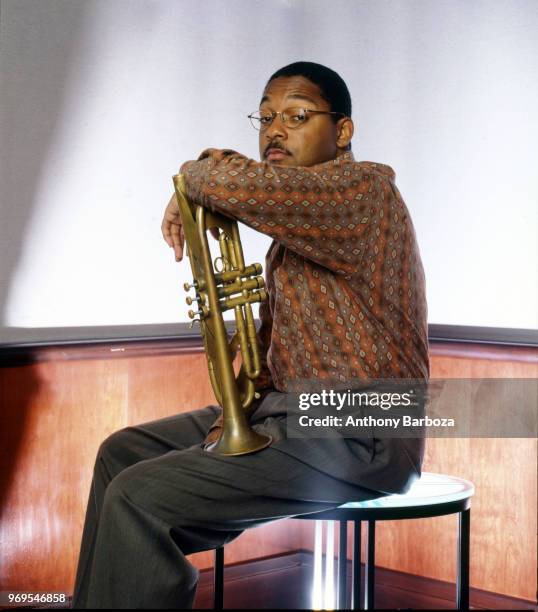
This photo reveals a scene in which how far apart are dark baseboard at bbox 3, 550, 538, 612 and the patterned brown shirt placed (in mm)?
1199

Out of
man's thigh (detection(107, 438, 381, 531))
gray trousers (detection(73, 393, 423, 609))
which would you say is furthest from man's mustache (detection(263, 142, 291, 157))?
man's thigh (detection(107, 438, 381, 531))

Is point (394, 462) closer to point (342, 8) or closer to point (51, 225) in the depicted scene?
point (51, 225)

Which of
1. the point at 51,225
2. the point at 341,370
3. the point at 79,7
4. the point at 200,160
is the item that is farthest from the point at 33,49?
the point at 341,370

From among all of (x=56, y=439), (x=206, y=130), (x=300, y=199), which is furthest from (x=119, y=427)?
(x=300, y=199)

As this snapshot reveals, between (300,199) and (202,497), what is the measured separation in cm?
62

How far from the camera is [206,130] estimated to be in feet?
10.5

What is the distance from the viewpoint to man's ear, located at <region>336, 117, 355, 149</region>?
6.86ft

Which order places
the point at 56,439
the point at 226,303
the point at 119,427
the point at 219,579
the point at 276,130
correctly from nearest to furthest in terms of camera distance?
the point at 226,303 < the point at 276,130 < the point at 219,579 < the point at 56,439 < the point at 119,427

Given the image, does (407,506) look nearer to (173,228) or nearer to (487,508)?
(173,228)

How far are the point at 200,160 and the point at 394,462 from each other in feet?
2.52

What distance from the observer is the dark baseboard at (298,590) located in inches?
115

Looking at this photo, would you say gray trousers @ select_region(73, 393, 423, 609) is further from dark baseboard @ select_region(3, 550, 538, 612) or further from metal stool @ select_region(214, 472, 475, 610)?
dark baseboard @ select_region(3, 550, 538, 612)

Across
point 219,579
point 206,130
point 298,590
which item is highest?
point 206,130

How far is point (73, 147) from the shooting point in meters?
2.85
